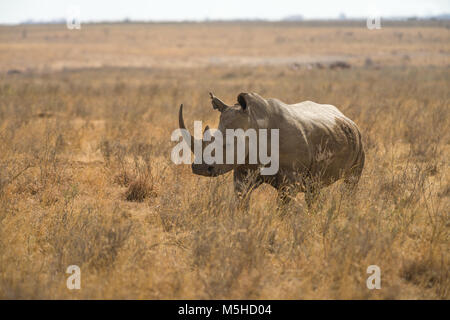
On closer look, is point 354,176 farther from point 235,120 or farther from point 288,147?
point 235,120

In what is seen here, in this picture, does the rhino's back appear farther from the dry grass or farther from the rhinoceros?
the dry grass

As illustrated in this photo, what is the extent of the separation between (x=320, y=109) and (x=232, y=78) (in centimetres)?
1957

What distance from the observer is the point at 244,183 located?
445 centimetres

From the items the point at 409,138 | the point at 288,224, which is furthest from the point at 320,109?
the point at 409,138

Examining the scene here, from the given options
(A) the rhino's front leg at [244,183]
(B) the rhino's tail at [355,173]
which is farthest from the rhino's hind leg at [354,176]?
(A) the rhino's front leg at [244,183]

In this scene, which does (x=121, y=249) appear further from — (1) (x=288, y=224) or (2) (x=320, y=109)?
(2) (x=320, y=109)

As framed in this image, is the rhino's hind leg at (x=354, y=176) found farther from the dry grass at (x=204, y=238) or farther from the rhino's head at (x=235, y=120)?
the rhino's head at (x=235, y=120)

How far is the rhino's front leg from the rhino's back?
31 cm

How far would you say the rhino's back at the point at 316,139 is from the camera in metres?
4.46

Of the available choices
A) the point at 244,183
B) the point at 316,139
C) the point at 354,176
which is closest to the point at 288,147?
the point at 316,139

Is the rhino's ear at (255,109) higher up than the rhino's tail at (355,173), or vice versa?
the rhino's ear at (255,109)

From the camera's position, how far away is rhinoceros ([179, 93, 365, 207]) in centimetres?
430

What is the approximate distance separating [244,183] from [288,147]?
1.78ft
